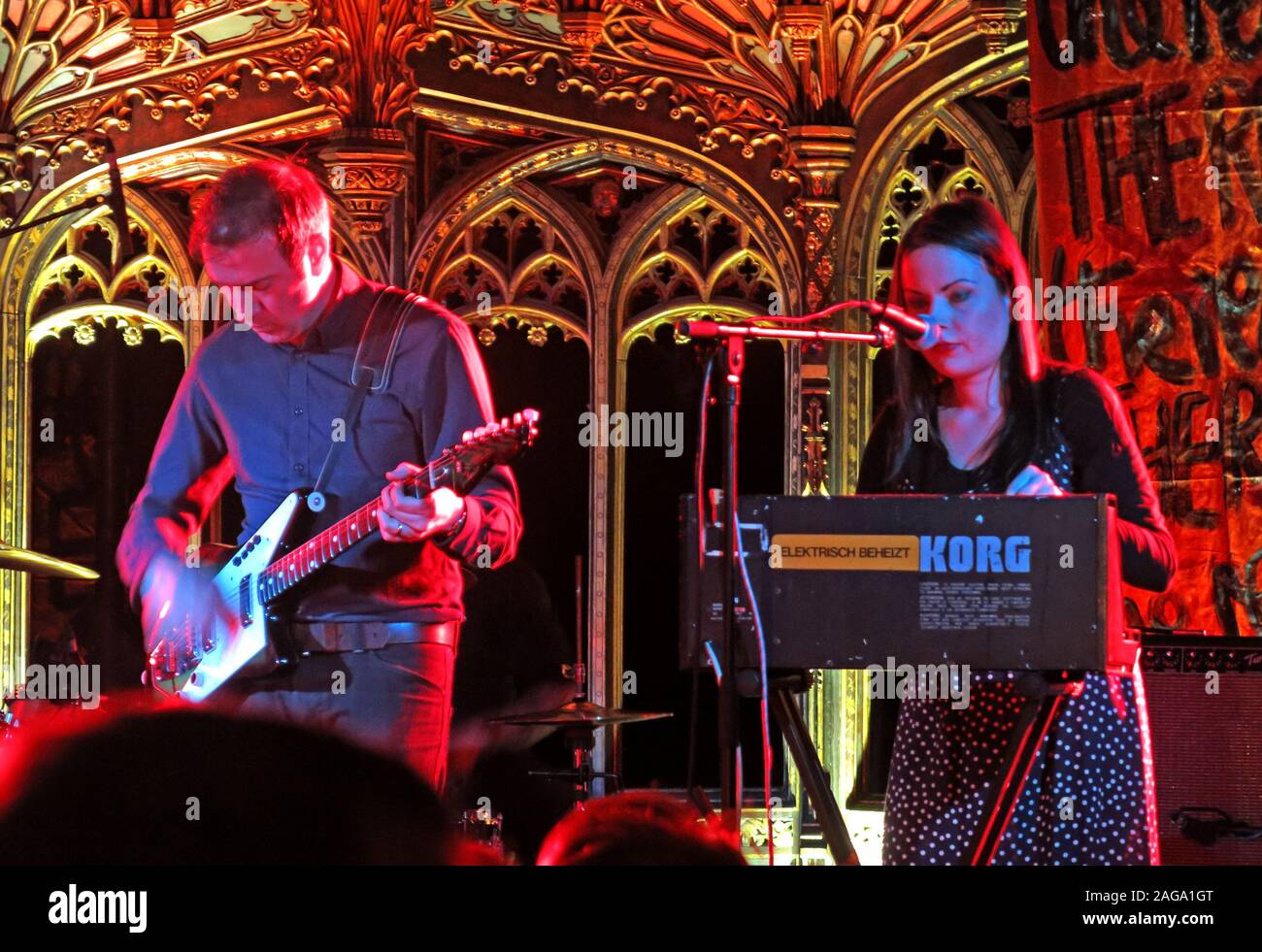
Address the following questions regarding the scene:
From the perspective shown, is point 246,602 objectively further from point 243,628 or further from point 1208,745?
point 1208,745

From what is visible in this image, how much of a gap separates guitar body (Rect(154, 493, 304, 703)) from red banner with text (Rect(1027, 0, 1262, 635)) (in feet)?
8.08

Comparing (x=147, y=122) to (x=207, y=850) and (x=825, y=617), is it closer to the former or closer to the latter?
(x=825, y=617)

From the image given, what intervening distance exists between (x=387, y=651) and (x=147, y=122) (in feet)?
13.7

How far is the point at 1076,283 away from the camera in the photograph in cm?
578

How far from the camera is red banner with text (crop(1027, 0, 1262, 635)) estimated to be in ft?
18.4

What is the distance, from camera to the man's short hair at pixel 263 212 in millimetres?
4988

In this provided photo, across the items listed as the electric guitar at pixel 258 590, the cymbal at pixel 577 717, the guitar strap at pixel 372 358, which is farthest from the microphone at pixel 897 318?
the cymbal at pixel 577 717

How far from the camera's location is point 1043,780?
3211 millimetres

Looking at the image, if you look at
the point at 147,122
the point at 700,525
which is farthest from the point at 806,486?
the point at 700,525

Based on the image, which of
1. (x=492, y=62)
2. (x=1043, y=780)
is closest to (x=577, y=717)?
(x=492, y=62)

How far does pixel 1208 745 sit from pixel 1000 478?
127 centimetres

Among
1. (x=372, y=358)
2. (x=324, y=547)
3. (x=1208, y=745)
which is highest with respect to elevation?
(x=372, y=358)

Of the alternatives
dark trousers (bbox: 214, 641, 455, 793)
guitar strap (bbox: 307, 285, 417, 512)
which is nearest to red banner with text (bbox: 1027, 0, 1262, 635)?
guitar strap (bbox: 307, 285, 417, 512)

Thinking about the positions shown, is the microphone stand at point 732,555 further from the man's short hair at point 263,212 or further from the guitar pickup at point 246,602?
the man's short hair at point 263,212
